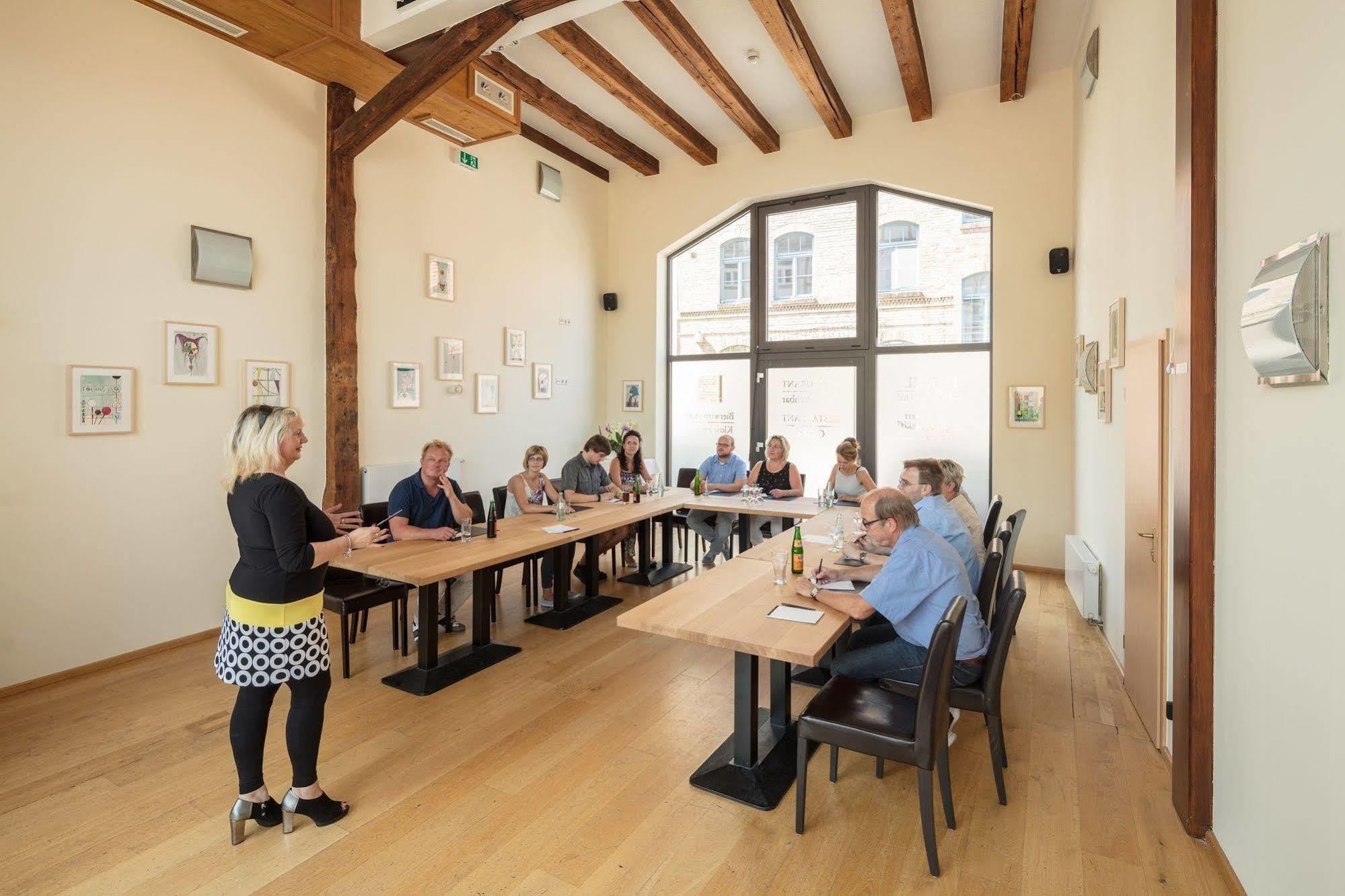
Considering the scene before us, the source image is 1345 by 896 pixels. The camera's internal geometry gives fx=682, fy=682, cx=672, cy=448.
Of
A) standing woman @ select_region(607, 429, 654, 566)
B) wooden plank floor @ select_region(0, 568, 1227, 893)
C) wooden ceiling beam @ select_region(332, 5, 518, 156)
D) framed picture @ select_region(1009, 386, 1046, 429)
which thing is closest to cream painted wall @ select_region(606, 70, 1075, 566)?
framed picture @ select_region(1009, 386, 1046, 429)

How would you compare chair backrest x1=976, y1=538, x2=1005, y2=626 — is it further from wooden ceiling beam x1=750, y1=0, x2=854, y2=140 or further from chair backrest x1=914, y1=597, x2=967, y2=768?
wooden ceiling beam x1=750, y1=0, x2=854, y2=140

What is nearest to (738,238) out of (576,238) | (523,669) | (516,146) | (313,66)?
(576,238)

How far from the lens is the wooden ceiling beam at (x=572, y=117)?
6039 millimetres

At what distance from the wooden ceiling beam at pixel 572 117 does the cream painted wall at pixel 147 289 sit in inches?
38.8

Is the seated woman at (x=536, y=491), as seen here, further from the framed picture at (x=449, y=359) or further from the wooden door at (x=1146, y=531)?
the wooden door at (x=1146, y=531)

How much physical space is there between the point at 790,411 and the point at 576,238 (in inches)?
129

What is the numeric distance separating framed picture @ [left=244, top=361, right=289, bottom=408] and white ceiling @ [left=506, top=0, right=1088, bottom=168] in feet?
10.8

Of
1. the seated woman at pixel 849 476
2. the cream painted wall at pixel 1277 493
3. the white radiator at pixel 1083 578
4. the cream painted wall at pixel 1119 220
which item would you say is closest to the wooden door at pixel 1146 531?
the cream painted wall at pixel 1119 220

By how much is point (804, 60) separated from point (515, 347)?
12.5 ft

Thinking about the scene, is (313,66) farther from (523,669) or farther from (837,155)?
(837,155)

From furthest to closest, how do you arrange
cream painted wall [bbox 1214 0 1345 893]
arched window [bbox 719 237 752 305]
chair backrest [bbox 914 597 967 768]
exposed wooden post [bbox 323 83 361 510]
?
arched window [bbox 719 237 752 305] < exposed wooden post [bbox 323 83 361 510] < chair backrest [bbox 914 597 967 768] < cream painted wall [bbox 1214 0 1345 893]

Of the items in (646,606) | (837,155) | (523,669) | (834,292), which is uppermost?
(837,155)

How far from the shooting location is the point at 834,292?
7586 millimetres

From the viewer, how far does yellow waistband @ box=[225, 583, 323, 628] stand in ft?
7.80
